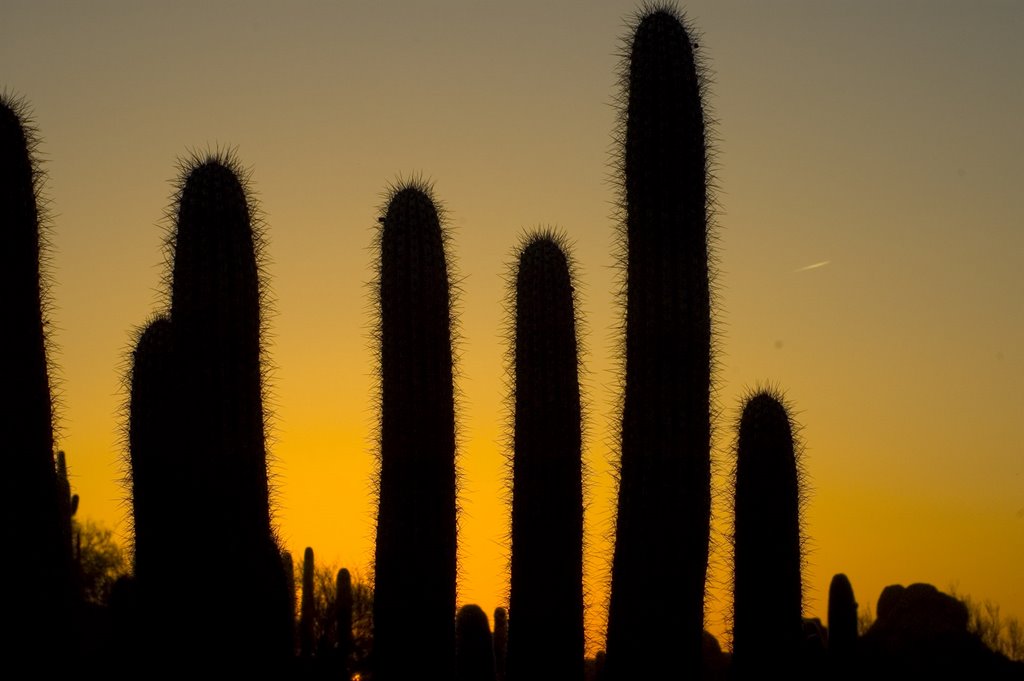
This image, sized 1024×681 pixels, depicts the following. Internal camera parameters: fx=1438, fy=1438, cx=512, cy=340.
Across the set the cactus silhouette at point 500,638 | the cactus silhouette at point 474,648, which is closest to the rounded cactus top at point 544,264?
the cactus silhouette at point 474,648

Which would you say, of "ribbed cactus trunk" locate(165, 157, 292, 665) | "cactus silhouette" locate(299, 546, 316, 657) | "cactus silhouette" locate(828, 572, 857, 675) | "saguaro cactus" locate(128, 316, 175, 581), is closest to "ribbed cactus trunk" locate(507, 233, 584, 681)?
"ribbed cactus trunk" locate(165, 157, 292, 665)

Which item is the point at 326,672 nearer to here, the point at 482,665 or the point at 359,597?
the point at 482,665

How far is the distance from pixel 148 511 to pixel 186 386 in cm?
129

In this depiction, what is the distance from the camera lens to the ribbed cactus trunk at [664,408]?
12.4m

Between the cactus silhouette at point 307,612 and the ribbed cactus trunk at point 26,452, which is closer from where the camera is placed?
the ribbed cactus trunk at point 26,452

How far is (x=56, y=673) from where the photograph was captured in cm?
1093

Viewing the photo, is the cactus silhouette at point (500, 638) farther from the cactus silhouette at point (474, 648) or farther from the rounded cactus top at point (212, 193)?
the rounded cactus top at point (212, 193)

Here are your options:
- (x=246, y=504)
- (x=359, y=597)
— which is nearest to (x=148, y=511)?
(x=246, y=504)

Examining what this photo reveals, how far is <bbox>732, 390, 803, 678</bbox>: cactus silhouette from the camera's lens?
14.2m

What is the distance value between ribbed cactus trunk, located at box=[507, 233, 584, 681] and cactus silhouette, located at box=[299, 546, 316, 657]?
13794 mm

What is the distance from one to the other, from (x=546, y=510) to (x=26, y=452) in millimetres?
4753

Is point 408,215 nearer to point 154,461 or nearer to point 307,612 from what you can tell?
point 154,461

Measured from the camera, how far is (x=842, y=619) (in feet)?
74.5

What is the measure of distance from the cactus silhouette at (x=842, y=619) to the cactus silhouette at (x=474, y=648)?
6.94 m
